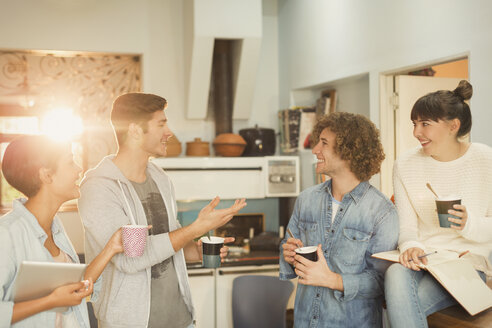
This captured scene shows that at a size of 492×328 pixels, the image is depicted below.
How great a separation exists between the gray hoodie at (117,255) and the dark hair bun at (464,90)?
1364 mm

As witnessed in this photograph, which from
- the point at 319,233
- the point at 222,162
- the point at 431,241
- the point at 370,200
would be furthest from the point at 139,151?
the point at 222,162

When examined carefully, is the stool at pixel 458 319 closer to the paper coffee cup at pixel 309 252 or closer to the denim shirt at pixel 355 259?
the denim shirt at pixel 355 259

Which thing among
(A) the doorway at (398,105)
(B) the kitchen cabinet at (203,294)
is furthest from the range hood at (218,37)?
(B) the kitchen cabinet at (203,294)

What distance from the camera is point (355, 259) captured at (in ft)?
6.63

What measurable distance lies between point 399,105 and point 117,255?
2.44 meters

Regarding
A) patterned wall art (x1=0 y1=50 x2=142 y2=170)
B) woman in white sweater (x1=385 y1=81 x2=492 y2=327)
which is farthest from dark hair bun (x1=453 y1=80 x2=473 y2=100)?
patterned wall art (x1=0 y1=50 x2=142 y2=170)

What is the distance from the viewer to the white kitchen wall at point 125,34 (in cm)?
461

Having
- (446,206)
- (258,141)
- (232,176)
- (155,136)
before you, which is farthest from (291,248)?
(258,141)

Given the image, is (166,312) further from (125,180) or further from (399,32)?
(399,32)

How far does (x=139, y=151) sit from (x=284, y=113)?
307cm

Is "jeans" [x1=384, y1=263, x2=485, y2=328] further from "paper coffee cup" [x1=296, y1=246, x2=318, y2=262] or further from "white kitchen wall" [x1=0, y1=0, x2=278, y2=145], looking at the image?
"white kitchen wall" [x1=0, y1=0, x2=278, y2=145]

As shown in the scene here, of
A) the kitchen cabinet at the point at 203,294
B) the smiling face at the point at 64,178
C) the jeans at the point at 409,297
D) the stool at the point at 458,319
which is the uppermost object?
the smiling face at the point at 64,178

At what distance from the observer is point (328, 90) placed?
4688 millimetres

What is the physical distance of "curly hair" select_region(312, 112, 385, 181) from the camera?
2.09 metres
